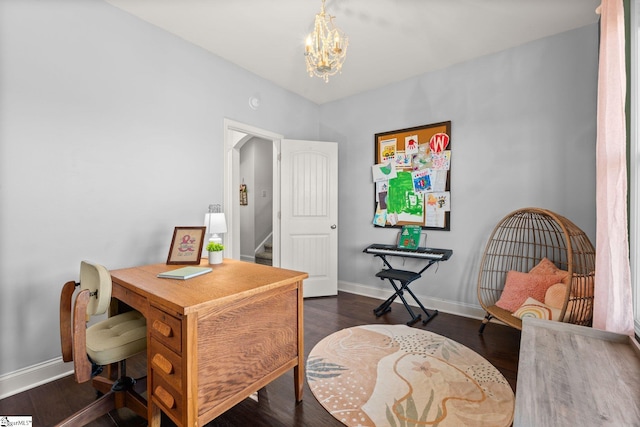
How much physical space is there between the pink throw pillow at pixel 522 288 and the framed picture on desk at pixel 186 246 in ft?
9.13

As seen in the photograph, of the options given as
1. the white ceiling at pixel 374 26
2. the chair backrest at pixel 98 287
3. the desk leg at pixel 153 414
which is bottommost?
the desk leg at pixel 153 414

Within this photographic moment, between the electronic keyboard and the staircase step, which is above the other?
the electronic keyboard

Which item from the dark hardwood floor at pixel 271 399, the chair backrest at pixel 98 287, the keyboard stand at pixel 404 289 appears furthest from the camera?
the keyboard stand at pixel 404 289

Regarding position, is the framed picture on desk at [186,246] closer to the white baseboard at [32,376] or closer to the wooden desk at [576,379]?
the white baseboard at [32,376]

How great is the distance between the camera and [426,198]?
357 centimetres

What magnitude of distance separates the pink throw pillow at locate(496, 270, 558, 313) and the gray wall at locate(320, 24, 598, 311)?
1.68 ft

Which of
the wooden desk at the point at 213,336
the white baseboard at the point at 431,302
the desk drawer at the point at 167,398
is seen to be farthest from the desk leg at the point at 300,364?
the white baseboard at the point at 431,302

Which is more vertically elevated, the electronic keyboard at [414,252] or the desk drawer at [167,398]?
the electronic keyboard at [414,252]

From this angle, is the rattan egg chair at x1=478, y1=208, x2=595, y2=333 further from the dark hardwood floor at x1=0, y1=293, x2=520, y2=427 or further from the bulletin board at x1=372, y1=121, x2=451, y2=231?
the bulletin board at x1=372, y1=121, x2=451, y2=231

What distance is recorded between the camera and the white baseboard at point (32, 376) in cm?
193

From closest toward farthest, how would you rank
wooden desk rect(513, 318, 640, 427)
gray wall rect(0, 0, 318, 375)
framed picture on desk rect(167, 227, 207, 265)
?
wooden desk rect(513, 318, 640, 427) < gray wall rect(0, 0, 318, 375) < framed picture on desk rect(167, 227, 207, 265)

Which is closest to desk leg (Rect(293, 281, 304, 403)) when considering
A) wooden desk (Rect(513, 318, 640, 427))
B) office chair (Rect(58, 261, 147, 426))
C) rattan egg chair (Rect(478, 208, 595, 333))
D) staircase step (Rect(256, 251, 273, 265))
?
office chair (Rect(58, 261, 147, 426))

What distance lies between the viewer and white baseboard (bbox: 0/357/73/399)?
1.93m

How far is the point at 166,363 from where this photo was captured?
1.41 metres
